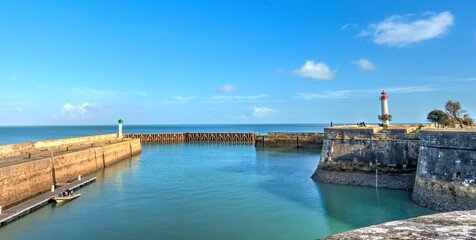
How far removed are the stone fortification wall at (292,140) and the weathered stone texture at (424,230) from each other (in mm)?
39833

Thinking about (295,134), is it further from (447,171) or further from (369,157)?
(447,171)

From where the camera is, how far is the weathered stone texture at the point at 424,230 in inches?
169

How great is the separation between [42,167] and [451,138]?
23.4 meters

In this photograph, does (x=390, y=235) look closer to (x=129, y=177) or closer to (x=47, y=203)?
(x=47, y=203)

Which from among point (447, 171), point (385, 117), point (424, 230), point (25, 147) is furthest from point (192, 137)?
point (424, 230)

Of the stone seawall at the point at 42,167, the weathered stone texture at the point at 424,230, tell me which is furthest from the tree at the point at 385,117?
the stone seawall at the point at 42,167

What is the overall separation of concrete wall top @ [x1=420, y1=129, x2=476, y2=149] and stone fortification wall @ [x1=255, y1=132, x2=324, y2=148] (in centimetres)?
3068

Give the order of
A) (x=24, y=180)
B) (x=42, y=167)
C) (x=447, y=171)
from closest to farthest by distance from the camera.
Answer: (x=447, y=171)
(x=24, y=180)
(x=42, y=167)

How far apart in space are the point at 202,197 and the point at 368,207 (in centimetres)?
921

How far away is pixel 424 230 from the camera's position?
462 cm

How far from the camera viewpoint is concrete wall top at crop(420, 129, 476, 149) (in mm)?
11984

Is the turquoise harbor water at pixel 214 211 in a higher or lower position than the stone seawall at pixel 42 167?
lower

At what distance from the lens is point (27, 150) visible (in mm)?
23984

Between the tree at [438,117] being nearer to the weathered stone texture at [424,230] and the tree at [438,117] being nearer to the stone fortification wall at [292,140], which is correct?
the stone fortification wall at [292,140]
